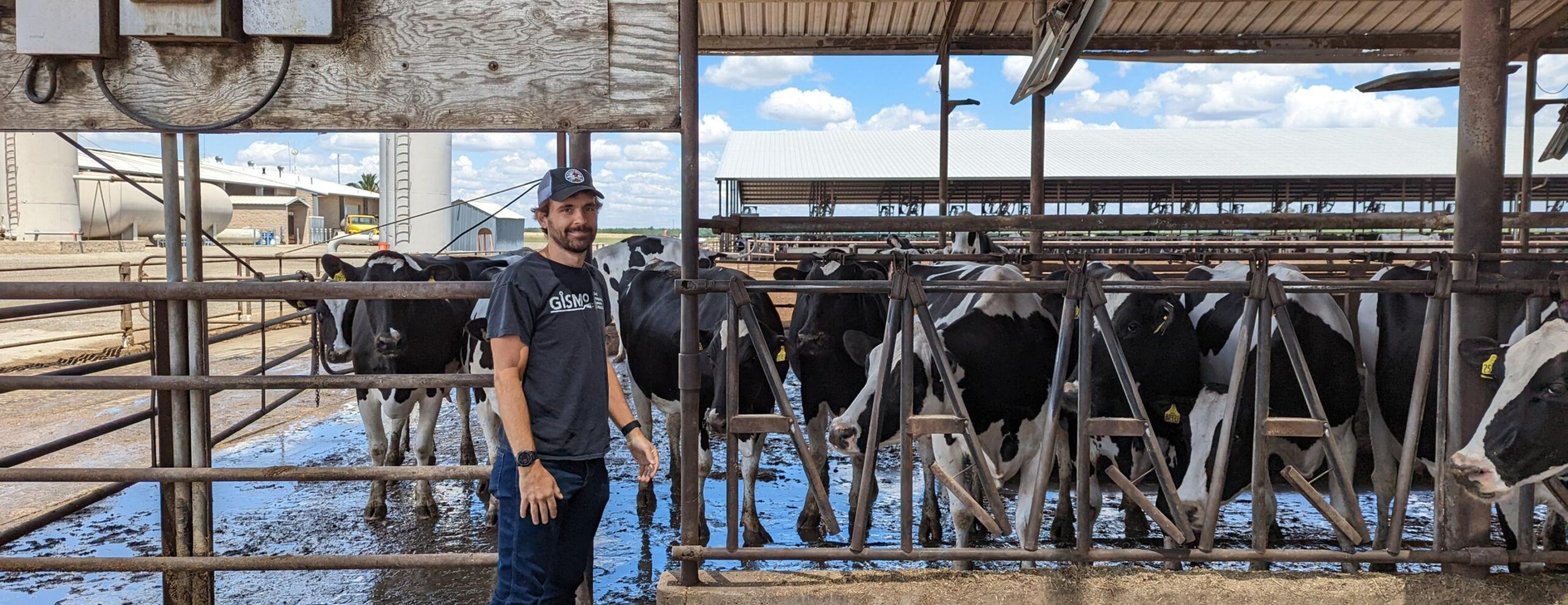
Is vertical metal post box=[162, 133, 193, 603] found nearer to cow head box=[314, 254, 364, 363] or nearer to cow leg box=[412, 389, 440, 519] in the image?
cow leg box=[412, 389, 440, 519]

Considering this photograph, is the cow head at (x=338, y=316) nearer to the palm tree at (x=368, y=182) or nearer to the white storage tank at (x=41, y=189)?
the white storage tank at (x=41, y=189)

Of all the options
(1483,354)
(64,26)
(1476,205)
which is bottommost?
(1483,354)

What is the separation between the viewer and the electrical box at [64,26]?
3689 millimetres

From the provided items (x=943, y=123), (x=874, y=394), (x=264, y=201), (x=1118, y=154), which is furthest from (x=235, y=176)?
(x=874, y=394)

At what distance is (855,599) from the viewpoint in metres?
3.78

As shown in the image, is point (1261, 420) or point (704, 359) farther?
point (704, 359)

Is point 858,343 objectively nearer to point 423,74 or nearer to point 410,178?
point 423,74

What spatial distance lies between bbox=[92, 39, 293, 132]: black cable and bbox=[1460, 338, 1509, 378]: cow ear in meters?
4.29

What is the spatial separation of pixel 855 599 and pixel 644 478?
1.03m

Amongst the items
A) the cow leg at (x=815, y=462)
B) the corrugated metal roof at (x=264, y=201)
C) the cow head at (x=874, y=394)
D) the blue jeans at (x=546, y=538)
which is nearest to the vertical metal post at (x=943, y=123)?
the cow leg at (x=815, y=462)

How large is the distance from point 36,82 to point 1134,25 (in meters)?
8.12

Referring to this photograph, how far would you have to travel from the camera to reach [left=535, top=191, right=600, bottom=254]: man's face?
10.1 ft

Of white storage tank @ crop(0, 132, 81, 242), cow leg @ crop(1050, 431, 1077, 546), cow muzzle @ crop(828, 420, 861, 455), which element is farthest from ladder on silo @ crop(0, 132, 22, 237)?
cow muzzle @ crop(828, 420, 861, 455)

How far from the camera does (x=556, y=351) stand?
307 cm
